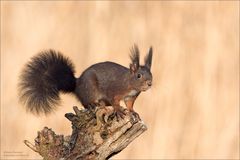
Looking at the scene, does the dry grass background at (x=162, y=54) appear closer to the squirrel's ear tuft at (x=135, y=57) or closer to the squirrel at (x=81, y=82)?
the squirrel at (x=81, y=82)

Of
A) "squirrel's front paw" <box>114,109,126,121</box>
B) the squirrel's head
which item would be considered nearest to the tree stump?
"squirrel's front paw" <box>114,109,126,121</box>

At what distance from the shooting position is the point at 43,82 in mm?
5496

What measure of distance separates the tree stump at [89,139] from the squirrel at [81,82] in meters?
0.95

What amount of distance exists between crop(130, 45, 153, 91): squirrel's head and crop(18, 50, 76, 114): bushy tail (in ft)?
1.48

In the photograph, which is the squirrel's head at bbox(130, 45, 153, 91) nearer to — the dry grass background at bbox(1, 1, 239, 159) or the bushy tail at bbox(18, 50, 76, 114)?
the bushy tail at bbox(18, 50, 76, 114)

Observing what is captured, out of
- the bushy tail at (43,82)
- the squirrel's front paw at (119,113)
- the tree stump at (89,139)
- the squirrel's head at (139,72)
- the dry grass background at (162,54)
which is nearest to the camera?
the tree stump at (89,139)

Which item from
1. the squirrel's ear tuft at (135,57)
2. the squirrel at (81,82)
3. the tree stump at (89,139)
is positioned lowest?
the tree stump at (89,139)

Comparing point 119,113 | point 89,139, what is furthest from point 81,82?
point 89,139

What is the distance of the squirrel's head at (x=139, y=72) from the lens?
18.3ft

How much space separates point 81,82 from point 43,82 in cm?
41

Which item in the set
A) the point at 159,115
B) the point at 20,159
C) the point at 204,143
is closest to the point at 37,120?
the point at 20,159

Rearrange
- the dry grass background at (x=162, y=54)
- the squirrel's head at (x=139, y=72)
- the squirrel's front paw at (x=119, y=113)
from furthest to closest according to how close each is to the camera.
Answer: the dry grass background at (x=162, y=54)
the squirrel's head at (x=139, y=72)
the squirrel's front paw at (x=119, y=113)

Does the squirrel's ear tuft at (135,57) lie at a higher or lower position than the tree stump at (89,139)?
higher

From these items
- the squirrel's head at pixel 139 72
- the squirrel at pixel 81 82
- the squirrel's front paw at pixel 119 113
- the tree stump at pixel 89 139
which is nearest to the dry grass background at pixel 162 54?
the squirrel at pixel 81 82
